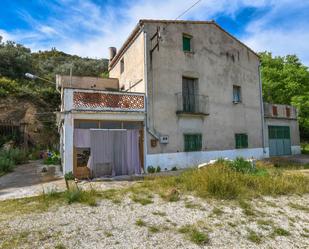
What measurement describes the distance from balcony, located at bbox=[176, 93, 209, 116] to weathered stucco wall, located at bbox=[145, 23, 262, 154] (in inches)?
12.4

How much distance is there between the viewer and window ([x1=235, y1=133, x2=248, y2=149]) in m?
16.7

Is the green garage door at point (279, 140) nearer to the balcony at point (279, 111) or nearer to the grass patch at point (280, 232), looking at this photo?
the balcony at point (279, 111)

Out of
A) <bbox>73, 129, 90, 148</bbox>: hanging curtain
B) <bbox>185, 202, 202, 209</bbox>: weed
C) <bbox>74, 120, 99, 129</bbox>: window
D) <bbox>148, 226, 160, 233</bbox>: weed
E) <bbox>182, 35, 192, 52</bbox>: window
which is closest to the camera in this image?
<bbox>148, 226, 160, 233</bbox>: weed

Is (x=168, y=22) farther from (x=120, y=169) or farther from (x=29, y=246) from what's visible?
(x=29, y=246)

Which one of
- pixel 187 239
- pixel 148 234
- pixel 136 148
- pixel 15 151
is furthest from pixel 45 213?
pixel 15 151

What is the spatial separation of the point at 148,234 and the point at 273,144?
17324mm

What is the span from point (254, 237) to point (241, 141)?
12.5 metres

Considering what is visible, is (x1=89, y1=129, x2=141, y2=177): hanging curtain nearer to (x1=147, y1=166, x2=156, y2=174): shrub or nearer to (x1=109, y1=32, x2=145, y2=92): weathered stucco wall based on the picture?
(x1=147, y1=166, x2=156, y2=174): shrub

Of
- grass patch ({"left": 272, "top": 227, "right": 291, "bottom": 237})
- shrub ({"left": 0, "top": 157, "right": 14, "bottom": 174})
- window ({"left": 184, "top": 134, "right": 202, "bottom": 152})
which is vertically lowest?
grass patch ({"left": 272, "top": 227, "right": 291, "bottom": 237})

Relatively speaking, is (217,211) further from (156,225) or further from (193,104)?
(193,104)

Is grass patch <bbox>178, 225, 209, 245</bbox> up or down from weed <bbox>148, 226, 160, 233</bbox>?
down

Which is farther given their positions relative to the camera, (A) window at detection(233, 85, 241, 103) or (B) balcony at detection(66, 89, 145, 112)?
(A) window at detection(233, 85, 241, 103)

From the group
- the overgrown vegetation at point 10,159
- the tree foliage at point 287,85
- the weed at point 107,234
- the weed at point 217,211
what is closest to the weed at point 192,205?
the weed at point 217,211

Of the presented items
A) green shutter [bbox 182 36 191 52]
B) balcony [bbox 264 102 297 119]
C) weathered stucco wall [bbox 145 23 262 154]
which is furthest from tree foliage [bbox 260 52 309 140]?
green shutter [bbox 182 36 191 52]
